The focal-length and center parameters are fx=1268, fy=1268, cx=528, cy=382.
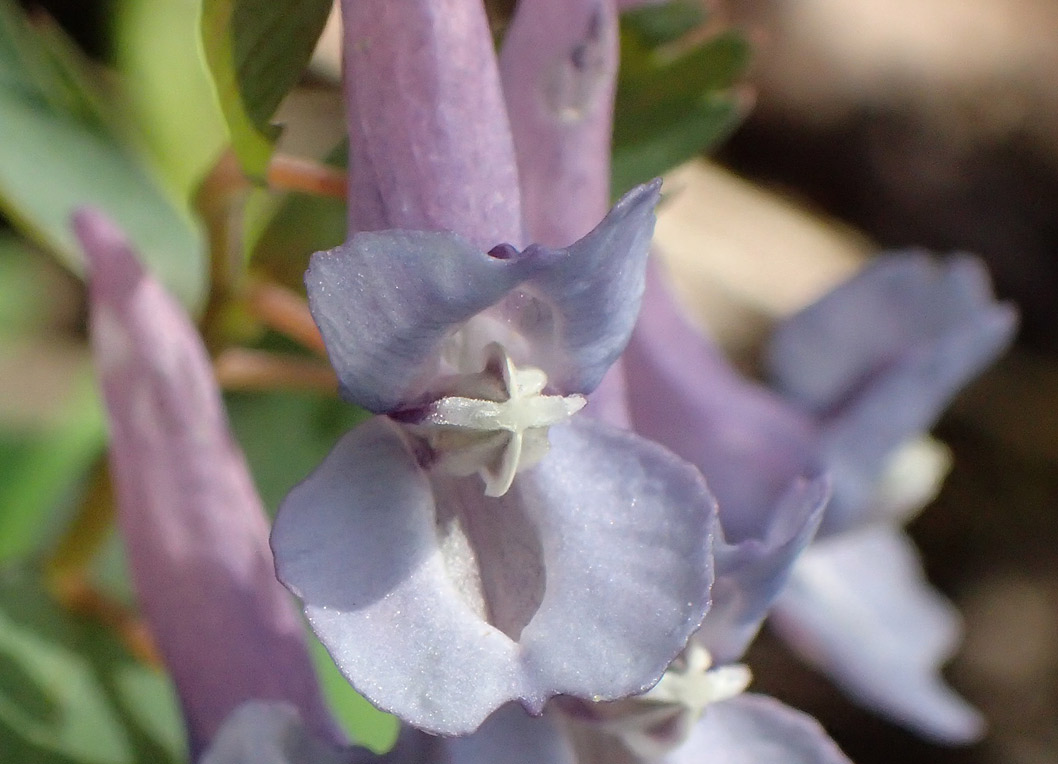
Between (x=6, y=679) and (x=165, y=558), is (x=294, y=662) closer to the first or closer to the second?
(x=165, y=558)

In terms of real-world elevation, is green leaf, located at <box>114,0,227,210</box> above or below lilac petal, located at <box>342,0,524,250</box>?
below

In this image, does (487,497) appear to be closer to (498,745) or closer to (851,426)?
(498,745)

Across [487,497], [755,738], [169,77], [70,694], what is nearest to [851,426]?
[755,738]

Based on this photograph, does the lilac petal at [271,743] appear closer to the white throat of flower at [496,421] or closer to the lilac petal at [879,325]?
the white throat of flower at [496,421]

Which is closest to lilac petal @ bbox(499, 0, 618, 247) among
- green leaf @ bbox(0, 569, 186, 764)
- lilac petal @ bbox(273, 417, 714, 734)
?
lilac petal @ bbox(273, 417, 714, 734)

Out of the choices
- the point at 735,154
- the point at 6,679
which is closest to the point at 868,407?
the point at 6,679

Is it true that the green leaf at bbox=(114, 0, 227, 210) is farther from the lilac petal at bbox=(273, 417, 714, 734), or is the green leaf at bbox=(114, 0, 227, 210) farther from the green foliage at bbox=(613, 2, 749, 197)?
the lilac petal at bbox=(273, 417, 714, 734)
